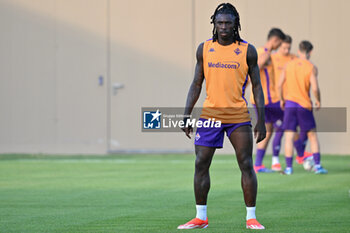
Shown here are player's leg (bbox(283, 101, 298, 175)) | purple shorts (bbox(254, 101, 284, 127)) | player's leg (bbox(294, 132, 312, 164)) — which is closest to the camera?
player's leg (bbox(283, 101, 298, 175))

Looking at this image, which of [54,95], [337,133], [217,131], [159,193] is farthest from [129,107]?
[217,131]

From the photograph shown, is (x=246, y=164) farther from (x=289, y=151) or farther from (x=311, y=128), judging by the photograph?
(x=311, y=128)

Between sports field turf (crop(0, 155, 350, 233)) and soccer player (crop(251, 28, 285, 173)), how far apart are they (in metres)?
0.60

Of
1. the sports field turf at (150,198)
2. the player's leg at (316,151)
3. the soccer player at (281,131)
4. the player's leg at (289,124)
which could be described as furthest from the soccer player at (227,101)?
the soccer player at (281,131)

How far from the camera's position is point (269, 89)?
44.4 ft

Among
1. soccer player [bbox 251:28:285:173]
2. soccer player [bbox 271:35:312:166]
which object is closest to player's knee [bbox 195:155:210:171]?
soccer player [bbox 251:28:285:173]

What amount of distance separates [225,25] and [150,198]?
10.6ft

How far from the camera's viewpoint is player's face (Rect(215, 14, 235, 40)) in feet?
22.1

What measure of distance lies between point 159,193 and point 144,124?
9.17 meters

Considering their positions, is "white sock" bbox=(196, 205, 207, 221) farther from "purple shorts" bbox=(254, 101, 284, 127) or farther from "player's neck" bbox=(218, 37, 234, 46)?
"purple shorts" bbox=(254, 101, 284, 127)

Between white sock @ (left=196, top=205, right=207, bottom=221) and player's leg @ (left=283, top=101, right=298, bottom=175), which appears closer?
white sock @ (left=196, top=205, right=207, bottom=221)

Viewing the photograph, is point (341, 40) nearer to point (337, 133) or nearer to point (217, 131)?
point (337, 133)

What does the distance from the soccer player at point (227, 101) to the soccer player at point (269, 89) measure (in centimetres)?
611

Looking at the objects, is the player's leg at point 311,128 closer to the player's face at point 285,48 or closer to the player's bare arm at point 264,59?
the player's bare arm at point 264,59
